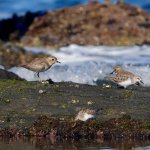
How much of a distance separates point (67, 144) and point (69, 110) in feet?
3.73

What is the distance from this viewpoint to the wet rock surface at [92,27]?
25.9m

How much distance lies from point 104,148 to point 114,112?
142 cm

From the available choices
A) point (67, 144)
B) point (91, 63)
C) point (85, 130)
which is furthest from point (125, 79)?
point (91, 63)

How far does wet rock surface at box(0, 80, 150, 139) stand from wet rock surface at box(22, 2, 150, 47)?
1278 centimetres

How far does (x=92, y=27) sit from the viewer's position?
2675cm

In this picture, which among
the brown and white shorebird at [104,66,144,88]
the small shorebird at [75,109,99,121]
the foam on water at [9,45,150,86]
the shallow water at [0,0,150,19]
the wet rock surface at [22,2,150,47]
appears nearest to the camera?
the small shorebird at [75,109,99,121]

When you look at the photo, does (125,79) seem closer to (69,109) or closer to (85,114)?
(69,109)

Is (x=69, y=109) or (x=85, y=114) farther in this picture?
(x=69, y=109)

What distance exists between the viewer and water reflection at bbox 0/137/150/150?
34.0ft

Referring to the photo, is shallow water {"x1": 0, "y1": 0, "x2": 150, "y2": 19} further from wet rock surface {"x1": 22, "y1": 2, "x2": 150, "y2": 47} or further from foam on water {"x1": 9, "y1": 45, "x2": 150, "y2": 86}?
foam on water {"x1": 9, "y1": 45, "x2": 150, "y2": 86}

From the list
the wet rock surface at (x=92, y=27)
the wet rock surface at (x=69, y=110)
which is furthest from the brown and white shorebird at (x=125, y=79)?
the wet rock surface at (x=92, y=27)

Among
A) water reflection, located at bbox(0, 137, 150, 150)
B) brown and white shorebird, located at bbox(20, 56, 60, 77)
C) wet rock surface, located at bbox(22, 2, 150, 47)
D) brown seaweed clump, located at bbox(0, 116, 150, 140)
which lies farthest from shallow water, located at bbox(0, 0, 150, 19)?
water reflection, located at bbox(0, 137, 150, 150)

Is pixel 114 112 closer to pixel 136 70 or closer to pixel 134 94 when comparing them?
Answer: pixel 134 94

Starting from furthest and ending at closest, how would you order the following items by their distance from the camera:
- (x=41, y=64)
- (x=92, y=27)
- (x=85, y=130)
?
(x=92, y=27) < (x=41, y=64) < (x=85, y=130)
